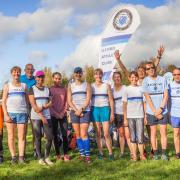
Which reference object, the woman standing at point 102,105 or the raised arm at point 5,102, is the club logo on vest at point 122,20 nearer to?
the woman standing at point 102,105

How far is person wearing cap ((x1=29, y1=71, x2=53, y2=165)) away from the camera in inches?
318

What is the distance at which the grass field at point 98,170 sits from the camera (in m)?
6.78

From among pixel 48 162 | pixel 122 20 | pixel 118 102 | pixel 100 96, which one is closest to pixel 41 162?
pixel 48 162

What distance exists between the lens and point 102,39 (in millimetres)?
12391

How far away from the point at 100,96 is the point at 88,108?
0.37 metres

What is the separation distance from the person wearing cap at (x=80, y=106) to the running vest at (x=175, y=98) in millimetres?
1699

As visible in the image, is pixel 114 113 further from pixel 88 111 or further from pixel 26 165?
pixel 26 165

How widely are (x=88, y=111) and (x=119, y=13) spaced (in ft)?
16.3

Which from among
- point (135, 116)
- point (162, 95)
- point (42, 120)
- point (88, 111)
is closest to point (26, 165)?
point (42, 120)

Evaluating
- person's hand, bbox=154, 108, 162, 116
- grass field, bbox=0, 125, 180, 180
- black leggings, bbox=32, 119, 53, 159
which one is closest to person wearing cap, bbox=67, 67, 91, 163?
grass field, bbox=0, 125, 180, 180

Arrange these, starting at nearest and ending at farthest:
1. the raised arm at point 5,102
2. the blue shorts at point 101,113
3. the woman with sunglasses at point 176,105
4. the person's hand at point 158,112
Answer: the person's hand at point 158,112, the woman with sunglasses at point 176,105, the raised arm at point 5,102, the blue shorts at point 101,113

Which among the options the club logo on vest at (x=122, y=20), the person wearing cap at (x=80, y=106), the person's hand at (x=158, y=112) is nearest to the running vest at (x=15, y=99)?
the person wearing cap at (x=80, y=106)

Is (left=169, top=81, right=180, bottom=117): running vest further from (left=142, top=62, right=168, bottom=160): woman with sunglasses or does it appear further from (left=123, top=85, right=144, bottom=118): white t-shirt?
(left=123, top=85, right=144, bottom=118): white t-shirt

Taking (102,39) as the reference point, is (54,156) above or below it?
below
